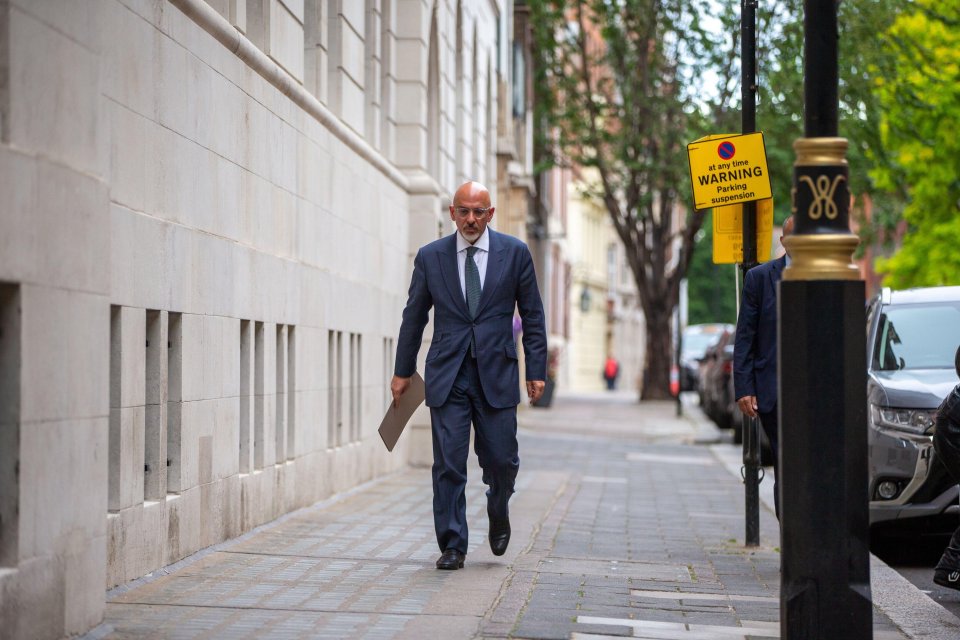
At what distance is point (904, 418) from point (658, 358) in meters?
30.7

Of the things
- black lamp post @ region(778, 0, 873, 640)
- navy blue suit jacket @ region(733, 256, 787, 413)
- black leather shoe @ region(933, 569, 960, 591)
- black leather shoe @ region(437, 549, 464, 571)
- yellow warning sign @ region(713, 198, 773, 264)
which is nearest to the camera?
black lamp post @ region(778, 0, 873, 640)

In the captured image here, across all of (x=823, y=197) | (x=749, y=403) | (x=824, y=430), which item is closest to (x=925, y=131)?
(x=749, y=403)

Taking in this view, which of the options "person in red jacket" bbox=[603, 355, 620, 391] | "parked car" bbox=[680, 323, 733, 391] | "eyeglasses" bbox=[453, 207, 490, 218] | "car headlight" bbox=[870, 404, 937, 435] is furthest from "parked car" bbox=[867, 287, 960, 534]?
"person in red jacket" bbox=[603, 355, 620, 391]

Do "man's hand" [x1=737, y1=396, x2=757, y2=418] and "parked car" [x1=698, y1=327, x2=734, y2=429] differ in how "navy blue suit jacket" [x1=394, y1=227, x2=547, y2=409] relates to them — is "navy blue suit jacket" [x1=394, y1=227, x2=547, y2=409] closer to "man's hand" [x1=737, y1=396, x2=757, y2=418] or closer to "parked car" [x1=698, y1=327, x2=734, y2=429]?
"man's hand" [x1=737, y1=396, x2=757, y2=418]

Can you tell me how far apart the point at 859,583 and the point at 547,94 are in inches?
1385

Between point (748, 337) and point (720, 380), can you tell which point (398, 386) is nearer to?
point (748, 337)

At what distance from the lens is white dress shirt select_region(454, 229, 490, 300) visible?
27.6 feet

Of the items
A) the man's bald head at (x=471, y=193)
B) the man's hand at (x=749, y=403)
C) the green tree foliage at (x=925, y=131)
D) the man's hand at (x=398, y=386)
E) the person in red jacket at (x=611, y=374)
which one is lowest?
the person in red jacket at (x=611, y=374)

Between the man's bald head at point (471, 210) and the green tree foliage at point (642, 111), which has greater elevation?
the green tree foliage at point (642, 111)

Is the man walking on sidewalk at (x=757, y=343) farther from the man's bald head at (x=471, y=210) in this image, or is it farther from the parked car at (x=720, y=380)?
the parked car at (x=720, y=380)

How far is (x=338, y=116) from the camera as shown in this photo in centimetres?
1359

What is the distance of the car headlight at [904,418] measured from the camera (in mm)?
10102

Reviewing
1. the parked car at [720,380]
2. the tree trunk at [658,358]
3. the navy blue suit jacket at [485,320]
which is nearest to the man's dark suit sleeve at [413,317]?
the navy blue suit jacket at [485,320]

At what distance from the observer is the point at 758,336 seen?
894 cm
